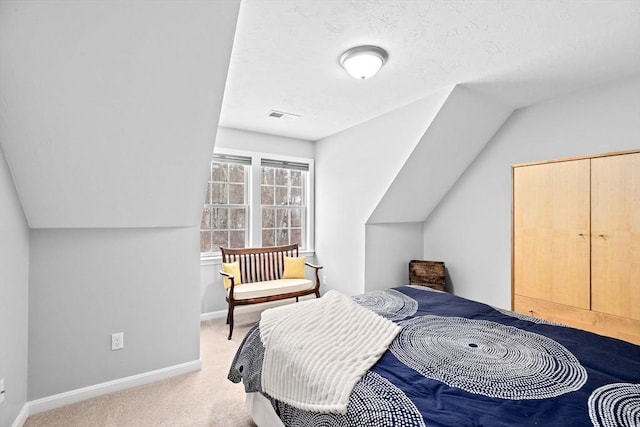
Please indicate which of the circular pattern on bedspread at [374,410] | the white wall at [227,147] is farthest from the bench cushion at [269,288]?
the circular pattern on bedspread at [374,410]

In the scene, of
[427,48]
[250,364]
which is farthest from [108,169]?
[427,48]

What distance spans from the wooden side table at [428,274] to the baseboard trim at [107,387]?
8.93ft

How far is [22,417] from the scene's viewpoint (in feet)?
6.50

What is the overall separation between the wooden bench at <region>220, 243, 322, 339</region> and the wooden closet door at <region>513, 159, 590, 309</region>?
2.29 metres

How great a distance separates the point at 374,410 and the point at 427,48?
221 cm

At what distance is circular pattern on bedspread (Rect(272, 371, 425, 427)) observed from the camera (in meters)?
1.07

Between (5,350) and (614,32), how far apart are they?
414 cm

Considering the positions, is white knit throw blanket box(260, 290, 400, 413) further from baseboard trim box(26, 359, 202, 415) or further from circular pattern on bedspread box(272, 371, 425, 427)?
baseboard trim box(26, 359, 202, 415)

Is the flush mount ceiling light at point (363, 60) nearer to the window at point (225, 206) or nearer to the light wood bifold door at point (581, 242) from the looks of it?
the light wood bifold door at point (581, 242)

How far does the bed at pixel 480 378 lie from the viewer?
1059 mm

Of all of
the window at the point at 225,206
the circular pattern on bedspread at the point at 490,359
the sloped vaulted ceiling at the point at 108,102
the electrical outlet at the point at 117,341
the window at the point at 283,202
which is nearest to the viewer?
the circular pattern on bedspread at the point at 490,359

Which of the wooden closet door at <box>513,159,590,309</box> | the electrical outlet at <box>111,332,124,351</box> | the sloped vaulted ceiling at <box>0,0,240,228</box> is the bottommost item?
the electrical outlet at <box>111,332,124,351</box>

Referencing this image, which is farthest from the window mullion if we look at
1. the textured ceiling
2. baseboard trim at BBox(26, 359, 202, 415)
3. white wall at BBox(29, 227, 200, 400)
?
baseboard trim at BBox(26, 359, 202, 415)

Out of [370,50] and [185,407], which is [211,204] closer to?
[185,407]
